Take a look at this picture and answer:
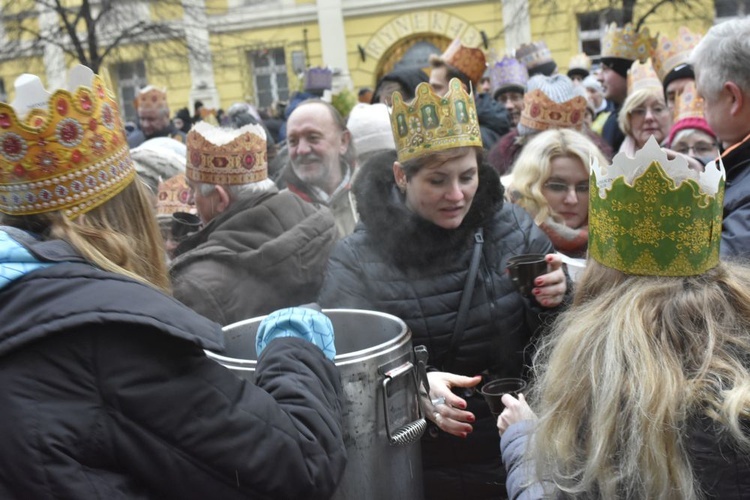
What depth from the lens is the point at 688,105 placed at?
4.45 m

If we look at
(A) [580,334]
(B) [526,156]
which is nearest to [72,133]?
(A) [580,334]

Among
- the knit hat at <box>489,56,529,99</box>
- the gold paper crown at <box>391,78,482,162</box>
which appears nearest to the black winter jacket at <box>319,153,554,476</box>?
the gold paper crown at <box>391,78,482,162</box>

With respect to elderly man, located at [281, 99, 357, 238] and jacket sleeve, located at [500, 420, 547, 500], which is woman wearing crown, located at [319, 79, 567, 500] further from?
elderly man, located at [281, 99, 357, 238]

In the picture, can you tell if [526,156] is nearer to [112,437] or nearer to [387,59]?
[112,437]

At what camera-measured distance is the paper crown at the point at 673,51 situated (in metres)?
5.34

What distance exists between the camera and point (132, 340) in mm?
1420

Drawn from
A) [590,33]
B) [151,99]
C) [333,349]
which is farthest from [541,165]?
[590,33]

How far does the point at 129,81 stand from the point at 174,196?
20.8 m

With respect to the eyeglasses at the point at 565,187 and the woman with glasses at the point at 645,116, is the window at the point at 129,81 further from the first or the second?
the eyeglasses at the point at 565,187

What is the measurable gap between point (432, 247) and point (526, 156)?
120cm

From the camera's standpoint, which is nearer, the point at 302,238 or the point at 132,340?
the point at 132,340

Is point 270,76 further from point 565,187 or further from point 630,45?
point 565,187

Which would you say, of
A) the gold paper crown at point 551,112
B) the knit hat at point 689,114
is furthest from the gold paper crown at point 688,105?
the gold paper crown at point 551,112

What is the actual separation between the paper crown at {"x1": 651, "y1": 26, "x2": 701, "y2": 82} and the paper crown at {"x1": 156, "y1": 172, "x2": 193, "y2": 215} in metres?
3.48
